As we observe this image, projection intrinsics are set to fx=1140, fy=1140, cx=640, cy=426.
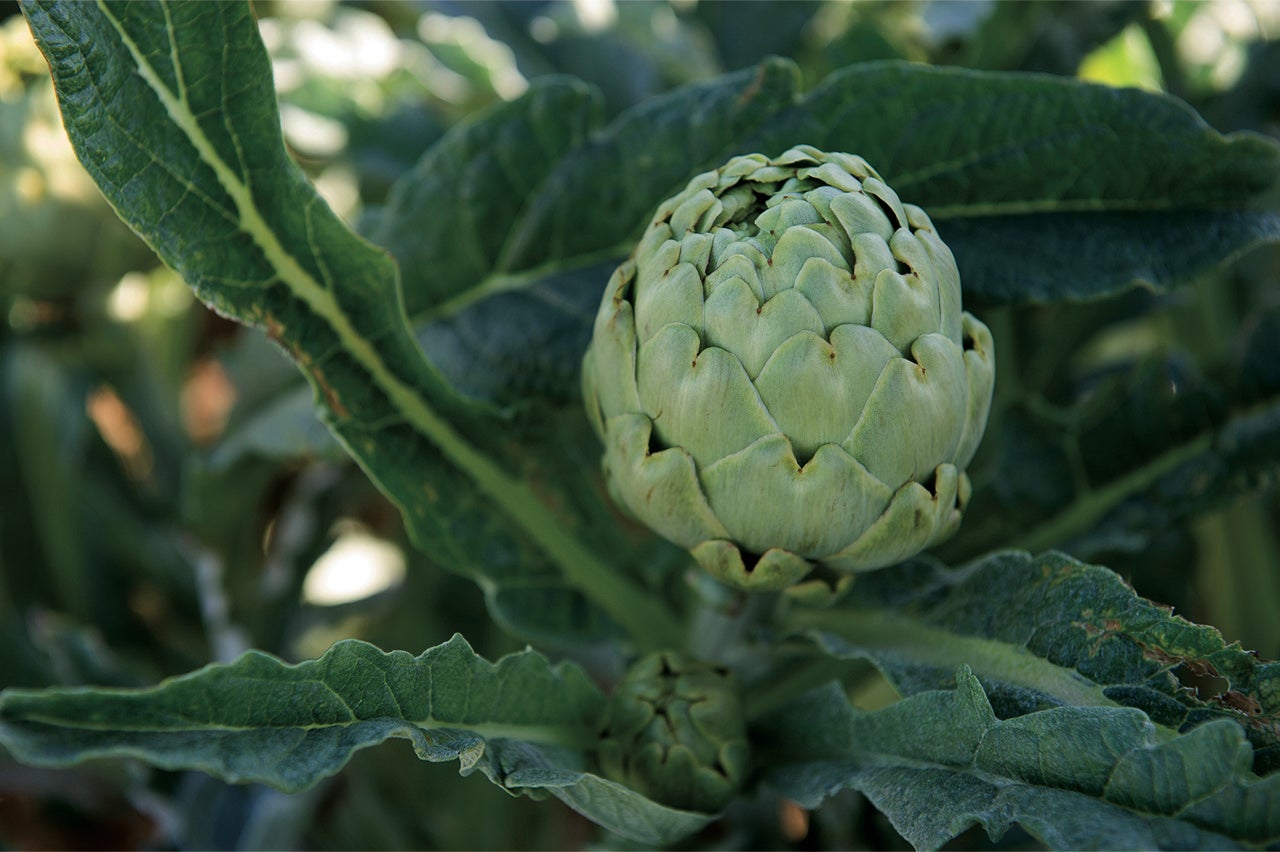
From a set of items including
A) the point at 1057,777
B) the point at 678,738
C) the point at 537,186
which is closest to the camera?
the point at 1057,777

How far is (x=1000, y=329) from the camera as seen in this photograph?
866 mm

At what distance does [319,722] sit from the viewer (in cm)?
47

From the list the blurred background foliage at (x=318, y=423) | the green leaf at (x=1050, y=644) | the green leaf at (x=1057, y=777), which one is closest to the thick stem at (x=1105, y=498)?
the blurred background foliage at (x=318, y=423)

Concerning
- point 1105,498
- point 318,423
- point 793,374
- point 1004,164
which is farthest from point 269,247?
point 1105,498

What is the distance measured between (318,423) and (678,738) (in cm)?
32

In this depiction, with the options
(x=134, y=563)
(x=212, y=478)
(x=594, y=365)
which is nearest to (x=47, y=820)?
(x=134, y=563)

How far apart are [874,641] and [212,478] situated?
1.61ft

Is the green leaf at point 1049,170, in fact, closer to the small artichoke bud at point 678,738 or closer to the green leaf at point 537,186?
the green leaf at point 537,186

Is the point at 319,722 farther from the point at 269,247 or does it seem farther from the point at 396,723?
the point at 269,247

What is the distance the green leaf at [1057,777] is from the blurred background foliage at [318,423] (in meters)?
0.24

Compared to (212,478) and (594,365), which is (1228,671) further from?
(212,478)

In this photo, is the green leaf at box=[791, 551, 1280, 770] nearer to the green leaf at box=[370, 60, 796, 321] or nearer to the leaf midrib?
the leaf midrib

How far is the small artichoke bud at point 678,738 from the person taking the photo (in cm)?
56

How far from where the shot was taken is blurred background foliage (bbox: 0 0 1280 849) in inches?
32.6
